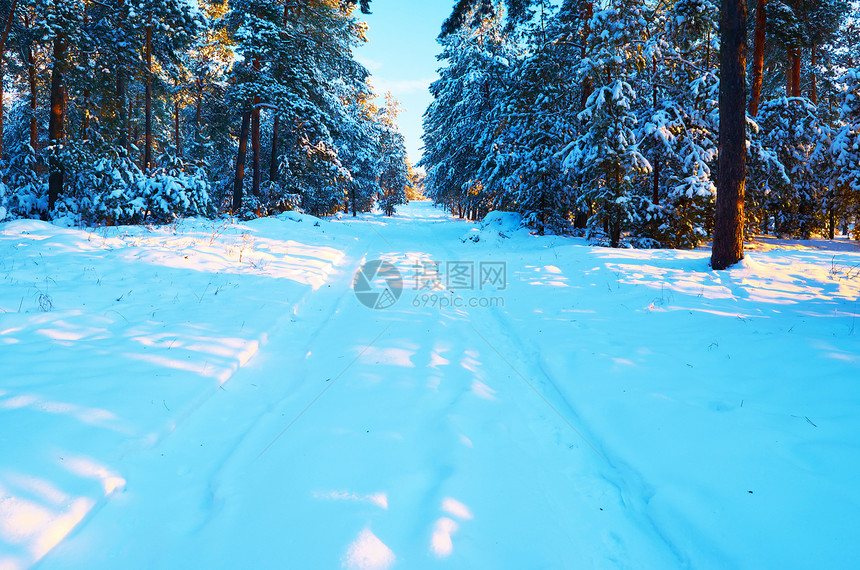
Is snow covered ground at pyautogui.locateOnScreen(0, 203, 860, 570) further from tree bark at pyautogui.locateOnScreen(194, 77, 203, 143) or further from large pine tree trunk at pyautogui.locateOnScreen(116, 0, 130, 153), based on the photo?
tree bark at pyautogui.locateOnScreen(194, 77, 203, 143)

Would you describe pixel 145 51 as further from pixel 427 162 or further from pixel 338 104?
pixel 427 162

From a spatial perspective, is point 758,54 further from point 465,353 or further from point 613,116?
point 465,353

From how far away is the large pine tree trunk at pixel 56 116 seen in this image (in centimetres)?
1162

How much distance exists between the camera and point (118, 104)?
13711 mm

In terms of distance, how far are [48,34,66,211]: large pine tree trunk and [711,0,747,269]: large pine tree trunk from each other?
1795 cm

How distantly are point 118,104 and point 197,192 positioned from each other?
16.4ft

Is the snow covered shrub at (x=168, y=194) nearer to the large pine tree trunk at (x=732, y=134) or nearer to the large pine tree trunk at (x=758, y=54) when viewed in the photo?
the large pine tree trunk at (x=732, y=134)

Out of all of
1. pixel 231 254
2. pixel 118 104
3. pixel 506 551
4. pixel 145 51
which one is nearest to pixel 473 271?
pixel 231 254

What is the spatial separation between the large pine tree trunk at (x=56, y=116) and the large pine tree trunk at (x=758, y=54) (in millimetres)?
22216

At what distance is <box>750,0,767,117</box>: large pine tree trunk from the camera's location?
12023 mm

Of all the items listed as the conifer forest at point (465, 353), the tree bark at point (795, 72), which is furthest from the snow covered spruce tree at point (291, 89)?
the tree bark at point (795, 72)

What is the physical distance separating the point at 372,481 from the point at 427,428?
74 cm

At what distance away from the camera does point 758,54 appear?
12.3 metres

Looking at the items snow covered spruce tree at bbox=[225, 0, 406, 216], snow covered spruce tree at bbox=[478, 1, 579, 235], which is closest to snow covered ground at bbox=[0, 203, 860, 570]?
snow covered spruce tree at bbox=[478, 1, 579, 235]
